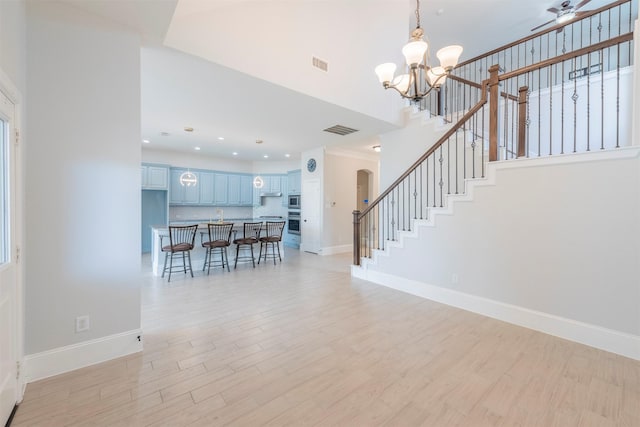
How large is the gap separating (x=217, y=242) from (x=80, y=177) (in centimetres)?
325

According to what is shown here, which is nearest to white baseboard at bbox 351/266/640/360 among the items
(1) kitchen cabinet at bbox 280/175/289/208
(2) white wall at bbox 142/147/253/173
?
(1) kitchen cabinet at bbox 280/175/289/208

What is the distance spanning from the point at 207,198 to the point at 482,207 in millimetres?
7323

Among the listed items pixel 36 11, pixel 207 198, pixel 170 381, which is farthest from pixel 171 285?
pixel 207 198

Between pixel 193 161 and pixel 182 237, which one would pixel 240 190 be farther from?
pixel 182 237

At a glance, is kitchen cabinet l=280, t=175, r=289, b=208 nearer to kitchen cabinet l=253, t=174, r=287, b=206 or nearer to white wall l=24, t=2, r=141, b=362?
kitchen cabinet l=253, t=174, r=287, b=206

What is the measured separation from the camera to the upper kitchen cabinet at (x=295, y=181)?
27.5 feet

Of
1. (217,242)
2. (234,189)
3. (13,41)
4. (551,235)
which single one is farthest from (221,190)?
(551,235)

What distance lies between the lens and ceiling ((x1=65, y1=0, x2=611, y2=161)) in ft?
9.05

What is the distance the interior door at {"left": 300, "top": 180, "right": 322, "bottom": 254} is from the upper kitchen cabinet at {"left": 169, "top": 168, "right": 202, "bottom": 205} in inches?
128

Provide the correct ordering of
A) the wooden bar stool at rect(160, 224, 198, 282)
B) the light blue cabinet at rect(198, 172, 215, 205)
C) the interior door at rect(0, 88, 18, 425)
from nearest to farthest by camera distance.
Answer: the interior door at rect(0, 88, 18, 425) → the wooden bar stool at rect(160, 224, 198, 282) → the light blue cabinet at rect(198, 172, 215, 205)

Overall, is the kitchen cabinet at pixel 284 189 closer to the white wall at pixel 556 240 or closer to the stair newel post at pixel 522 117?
the white wall at pixel 556 240

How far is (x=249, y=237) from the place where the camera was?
5.91 meters

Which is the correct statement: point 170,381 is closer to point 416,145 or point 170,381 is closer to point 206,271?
point 206,271

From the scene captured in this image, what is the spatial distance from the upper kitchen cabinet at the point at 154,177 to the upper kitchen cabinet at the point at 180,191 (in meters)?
0.22
